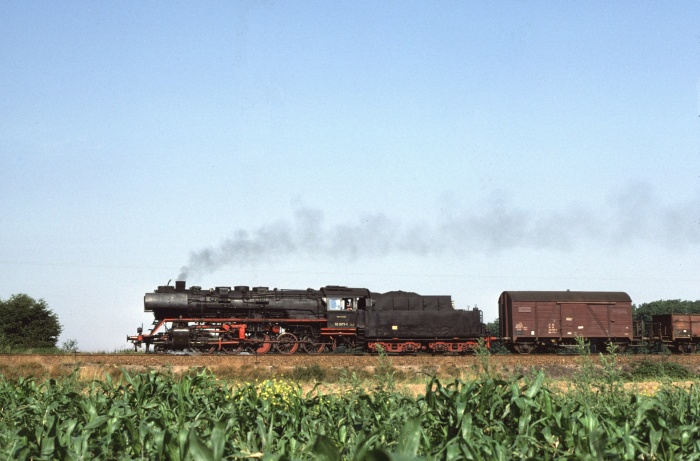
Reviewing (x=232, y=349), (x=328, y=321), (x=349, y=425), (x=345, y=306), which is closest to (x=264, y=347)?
(x=232, y=349)

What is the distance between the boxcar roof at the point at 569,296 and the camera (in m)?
41.3

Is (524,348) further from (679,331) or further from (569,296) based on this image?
(679,331)

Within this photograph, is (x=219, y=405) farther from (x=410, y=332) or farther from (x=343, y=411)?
(x=410, y=332)

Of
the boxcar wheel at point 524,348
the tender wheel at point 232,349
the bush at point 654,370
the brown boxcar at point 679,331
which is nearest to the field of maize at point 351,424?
the bush at point 654,370

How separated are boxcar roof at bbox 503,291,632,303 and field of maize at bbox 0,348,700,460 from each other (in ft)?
109

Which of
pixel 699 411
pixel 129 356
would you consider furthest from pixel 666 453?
pixel 129 356

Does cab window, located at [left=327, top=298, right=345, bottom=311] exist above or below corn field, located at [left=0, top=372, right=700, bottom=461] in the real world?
above

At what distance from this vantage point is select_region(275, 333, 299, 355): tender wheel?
127 feet

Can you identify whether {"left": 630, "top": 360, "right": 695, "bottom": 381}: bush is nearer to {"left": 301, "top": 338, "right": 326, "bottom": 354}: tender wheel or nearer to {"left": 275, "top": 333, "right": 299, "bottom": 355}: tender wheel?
{"left": 301, "top": 338, "right": 326, "bottom": 354}: tender wheel

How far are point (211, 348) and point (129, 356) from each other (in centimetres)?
503

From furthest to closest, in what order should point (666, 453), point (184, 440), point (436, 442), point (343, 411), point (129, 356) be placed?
point (129, 356) → point (343, 411) → point (436, 442) → point (666, 453) → point (184, 440)

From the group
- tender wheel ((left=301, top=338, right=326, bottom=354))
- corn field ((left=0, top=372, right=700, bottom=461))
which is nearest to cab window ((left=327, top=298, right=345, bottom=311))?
tender wheel ((left=301, top=338, right=326, bottom=354))

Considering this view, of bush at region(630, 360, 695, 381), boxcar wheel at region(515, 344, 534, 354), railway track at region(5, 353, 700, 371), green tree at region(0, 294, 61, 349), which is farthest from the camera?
green tree at region(0, 294, 61, 349)

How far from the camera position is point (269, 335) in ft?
129
